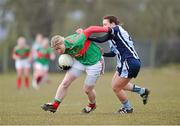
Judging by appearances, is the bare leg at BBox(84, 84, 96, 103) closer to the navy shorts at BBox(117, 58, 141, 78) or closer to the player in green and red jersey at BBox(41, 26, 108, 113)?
the player in green and red jersey at BBox(41, 26, 108, 113)

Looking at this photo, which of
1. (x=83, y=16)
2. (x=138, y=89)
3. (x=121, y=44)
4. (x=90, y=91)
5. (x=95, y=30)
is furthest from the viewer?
(x=83, y=16)

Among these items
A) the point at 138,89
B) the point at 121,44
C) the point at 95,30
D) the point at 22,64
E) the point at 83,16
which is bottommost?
the point at 22,64

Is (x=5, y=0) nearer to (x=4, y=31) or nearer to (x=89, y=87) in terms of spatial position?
(x=4, y=31)

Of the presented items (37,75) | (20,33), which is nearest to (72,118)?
(37,75)

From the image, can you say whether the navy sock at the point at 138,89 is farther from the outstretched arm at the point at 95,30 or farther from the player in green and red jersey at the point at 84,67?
the outstretched arm at the point at 95,30

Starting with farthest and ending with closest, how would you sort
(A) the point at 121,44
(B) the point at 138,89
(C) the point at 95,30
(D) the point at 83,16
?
(D) the point at 83,16, (B) the point at 138,89, (A) the point at 121,44, (C) the point at 95,30

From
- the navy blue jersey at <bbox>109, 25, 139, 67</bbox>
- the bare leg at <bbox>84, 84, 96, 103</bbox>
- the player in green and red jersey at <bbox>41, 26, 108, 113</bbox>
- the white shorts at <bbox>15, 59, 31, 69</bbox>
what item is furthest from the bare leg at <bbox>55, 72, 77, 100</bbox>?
the white shorts at <bbox>15, 59, 31, 69</bbox>

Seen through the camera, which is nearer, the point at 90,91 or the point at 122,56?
the point at 122,56

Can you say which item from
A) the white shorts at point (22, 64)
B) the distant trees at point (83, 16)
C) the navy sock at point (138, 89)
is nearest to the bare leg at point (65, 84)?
the navy sock at point (138, 89)

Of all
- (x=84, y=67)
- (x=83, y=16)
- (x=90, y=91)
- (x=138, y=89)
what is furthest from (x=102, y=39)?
(x=83, y=16)

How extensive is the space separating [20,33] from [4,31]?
1428mm

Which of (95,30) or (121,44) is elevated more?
(95,30)

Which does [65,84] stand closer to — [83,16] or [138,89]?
[138,89]

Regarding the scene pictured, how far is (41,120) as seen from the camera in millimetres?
13281
